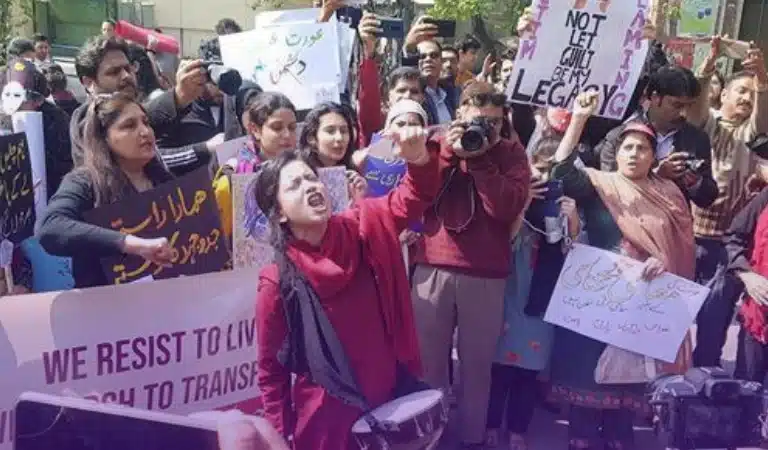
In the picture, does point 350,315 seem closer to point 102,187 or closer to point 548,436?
point 102,187

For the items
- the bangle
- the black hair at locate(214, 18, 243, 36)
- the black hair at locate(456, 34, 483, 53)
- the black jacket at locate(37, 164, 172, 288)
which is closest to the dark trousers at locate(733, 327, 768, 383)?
the bangle

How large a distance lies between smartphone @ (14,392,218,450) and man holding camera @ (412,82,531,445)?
2340 mm

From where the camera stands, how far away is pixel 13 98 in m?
4.08

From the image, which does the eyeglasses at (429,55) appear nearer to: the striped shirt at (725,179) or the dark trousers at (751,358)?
the striped shirt at (725,179)

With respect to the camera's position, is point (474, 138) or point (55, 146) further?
point (55, 146)

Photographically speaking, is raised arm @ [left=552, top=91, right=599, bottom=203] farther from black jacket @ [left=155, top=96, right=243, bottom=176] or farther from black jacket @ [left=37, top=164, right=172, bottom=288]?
A: black jacket @ [left=37, top=164, right=172, bottom=288]

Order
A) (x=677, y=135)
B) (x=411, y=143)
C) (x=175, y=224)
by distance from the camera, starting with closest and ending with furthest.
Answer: (x=411, y=143)
(x=175, y=224)
(x=677, y=135)

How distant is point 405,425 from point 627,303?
1786 mm

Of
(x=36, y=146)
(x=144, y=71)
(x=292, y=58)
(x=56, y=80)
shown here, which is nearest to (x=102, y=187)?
(x=36, y=146)

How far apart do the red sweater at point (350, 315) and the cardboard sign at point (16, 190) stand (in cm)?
118

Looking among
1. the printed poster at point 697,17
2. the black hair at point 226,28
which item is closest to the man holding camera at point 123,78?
the black hair at point 226,28

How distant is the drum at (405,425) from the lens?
244 cm

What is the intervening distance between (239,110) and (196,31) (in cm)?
2143

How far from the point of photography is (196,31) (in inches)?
982
